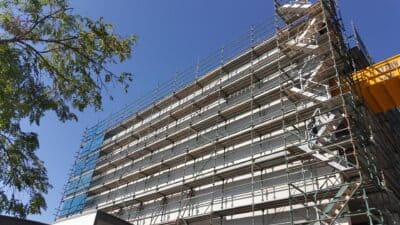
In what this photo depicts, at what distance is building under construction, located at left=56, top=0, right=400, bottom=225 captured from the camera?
1145 centimetres

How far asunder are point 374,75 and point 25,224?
12358 mm

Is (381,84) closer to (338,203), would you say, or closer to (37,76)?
(338,203)

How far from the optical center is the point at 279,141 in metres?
14.3

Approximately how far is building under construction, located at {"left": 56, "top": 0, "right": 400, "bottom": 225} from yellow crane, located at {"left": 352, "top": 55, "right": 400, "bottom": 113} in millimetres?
36

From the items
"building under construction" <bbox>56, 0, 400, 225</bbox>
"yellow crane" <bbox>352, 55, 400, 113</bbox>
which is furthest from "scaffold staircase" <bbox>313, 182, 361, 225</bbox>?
"yellow crane" <bbox>352, 55, 400, 113</bbox>

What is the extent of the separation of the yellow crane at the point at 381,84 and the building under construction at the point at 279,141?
1.4 inches

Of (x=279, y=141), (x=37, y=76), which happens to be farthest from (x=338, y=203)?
(x=37, y=76)

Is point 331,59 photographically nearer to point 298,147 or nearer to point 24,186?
point 298,147

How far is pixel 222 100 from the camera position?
730 inches

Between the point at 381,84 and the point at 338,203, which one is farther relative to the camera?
the point at 381,84

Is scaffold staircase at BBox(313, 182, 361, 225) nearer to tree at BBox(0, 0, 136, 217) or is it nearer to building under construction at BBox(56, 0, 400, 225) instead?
building under construction at BBox(56, 0, 400, 225)

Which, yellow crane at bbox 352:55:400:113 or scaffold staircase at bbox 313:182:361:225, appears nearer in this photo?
scaffold staircase at bbox 313:182:361:225

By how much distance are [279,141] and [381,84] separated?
14.4 feet

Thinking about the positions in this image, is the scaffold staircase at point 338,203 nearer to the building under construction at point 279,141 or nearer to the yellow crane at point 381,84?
the building under construction at point 279,141
